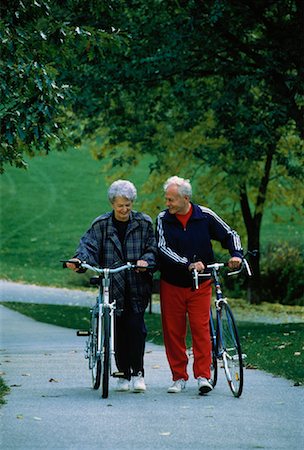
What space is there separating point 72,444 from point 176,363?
3.01m

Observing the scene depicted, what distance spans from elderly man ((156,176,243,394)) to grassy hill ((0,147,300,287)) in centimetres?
A: 2931

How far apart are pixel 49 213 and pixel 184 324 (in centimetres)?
5380

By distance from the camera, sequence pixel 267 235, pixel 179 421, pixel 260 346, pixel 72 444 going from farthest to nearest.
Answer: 1. pixel 267 235
2. pixel 260 346
3. pixel 179 421
4. pixel 72 444

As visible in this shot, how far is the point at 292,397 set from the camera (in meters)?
10.4

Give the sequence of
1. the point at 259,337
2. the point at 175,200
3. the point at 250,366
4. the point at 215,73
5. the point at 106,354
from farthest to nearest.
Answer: the point at 215,73 < the point at 259,337 < the point at 250,366 < the point at 175,200 < the point at 106,354

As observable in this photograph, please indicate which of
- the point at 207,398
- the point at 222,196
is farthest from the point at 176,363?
the point at 222,196

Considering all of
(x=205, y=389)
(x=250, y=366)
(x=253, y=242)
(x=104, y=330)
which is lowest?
(x=205, y=389)

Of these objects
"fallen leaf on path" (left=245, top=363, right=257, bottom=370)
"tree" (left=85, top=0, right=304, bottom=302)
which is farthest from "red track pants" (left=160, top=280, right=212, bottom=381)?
"tree" (left=85, top=0, right=304, bottom=302)

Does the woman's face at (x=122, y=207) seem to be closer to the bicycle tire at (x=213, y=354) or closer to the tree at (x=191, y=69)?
the bicycle tire at (x=213, y=354)

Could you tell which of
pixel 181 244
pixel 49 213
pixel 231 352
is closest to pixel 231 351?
pixel 231 352

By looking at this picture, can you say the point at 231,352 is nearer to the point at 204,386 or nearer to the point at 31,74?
the point at 204,386

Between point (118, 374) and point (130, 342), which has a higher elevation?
point (130, 342)

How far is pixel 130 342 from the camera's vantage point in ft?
35.7

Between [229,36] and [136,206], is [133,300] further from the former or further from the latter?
[136,206]
